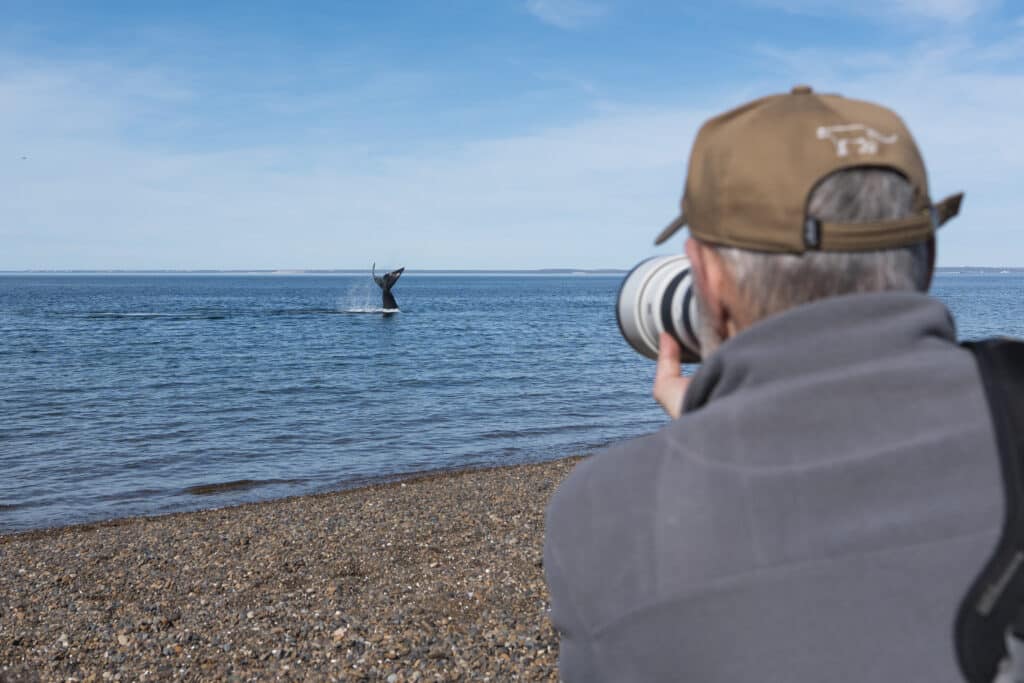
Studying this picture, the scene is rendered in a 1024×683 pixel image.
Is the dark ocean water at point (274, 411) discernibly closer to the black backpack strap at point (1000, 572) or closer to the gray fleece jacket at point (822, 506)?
the gray fleece jacket at point (822, 506)

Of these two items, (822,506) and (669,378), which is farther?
(669,378)

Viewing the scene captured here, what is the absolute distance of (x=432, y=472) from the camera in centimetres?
1513

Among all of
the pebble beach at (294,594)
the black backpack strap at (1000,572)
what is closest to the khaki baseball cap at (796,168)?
the black backpack strap at (1000,572)

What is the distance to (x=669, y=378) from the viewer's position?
162 cm


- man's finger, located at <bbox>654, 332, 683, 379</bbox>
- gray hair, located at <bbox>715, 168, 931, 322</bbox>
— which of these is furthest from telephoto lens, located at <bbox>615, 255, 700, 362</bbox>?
gray hair, located at <bbox>715, 168, 931, 322</bbox>

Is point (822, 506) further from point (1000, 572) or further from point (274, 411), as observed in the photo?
point (274, 411)

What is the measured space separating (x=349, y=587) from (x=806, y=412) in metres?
6.96

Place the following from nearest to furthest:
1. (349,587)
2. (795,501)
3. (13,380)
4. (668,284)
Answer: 1. (795,501)
2. (668,284)
3. (349,587)
4. (13,380)

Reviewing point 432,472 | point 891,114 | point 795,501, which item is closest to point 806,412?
point 795,501

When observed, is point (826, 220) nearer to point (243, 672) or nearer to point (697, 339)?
point (697, 339)

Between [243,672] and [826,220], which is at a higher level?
[826,220]

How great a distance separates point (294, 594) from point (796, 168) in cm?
692

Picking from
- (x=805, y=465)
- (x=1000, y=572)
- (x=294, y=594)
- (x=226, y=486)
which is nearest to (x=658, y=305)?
(x=805, y=465)

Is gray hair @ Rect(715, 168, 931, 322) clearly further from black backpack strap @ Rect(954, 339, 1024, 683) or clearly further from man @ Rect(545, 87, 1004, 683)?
black backpack strap @ Rect(954, 339, 1024, 683)
